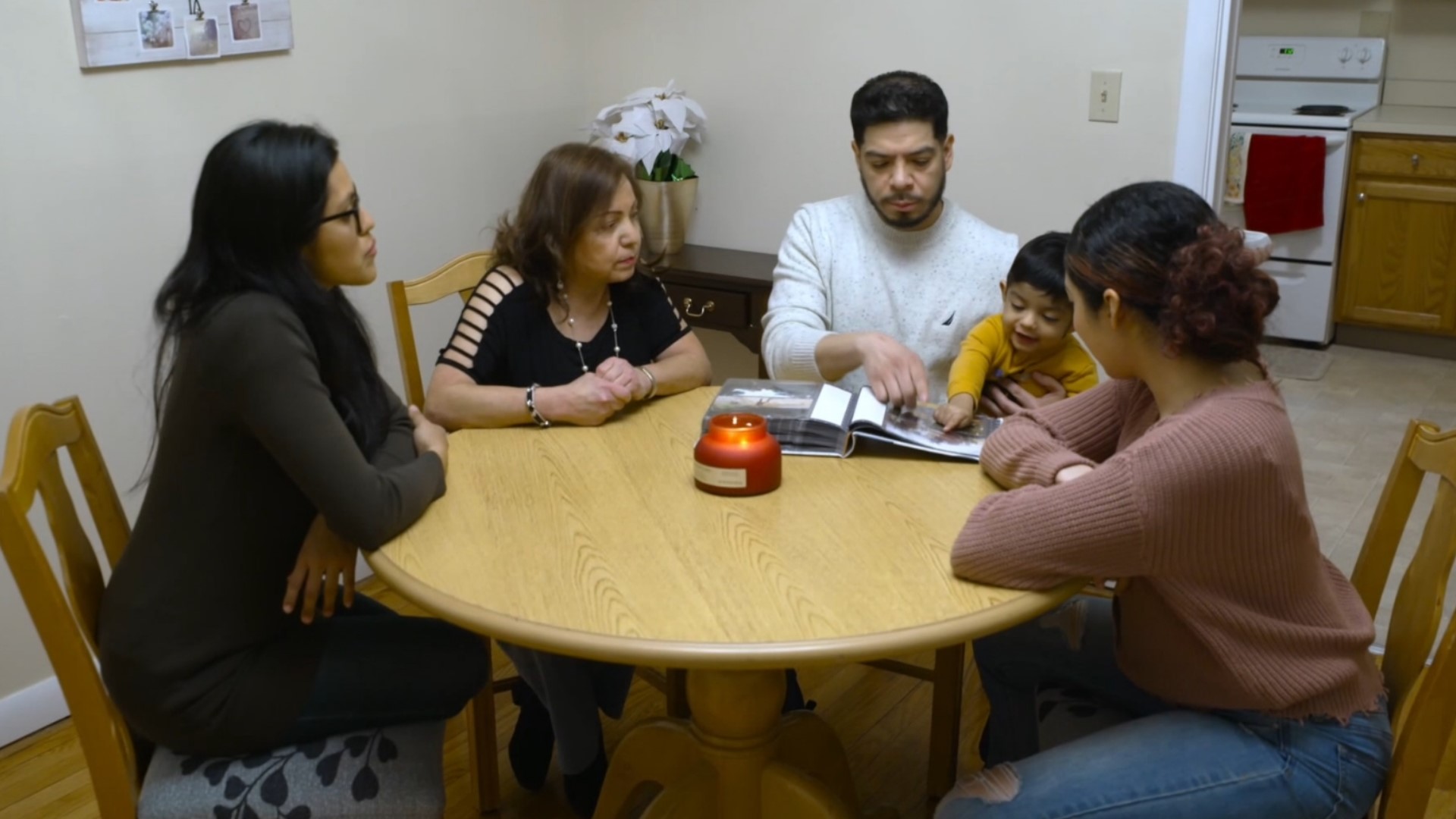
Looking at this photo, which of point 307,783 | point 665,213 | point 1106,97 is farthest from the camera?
point 665,213

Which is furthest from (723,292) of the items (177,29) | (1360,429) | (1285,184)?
(1285,184)

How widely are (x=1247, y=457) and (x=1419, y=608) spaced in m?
0.38

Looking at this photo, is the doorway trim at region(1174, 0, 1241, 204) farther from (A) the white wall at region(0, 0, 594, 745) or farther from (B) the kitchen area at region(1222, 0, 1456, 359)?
(B) the kitchen area at region(1222, 0, 1456, 359)

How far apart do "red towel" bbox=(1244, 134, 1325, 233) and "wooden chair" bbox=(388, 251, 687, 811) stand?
3511 millimetres

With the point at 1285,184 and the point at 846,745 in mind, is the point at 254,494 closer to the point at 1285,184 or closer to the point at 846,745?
the point at 846,745

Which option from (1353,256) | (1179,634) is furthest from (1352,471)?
(1179,634)

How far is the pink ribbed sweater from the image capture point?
1365mm

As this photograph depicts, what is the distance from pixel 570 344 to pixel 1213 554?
1.13 meters

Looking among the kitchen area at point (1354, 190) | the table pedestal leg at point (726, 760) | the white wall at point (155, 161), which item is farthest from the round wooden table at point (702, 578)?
the kitchen area at point (1354, 190)

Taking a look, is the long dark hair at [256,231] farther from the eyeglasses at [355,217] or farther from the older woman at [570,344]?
the older woman at [570,344]

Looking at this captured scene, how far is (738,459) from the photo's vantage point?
1.65m

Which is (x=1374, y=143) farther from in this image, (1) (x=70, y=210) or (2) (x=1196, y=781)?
(1) (x=70, y=210)

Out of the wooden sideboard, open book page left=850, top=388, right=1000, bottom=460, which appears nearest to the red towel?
the wooden sideboard

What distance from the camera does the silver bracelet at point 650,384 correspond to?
207cm
